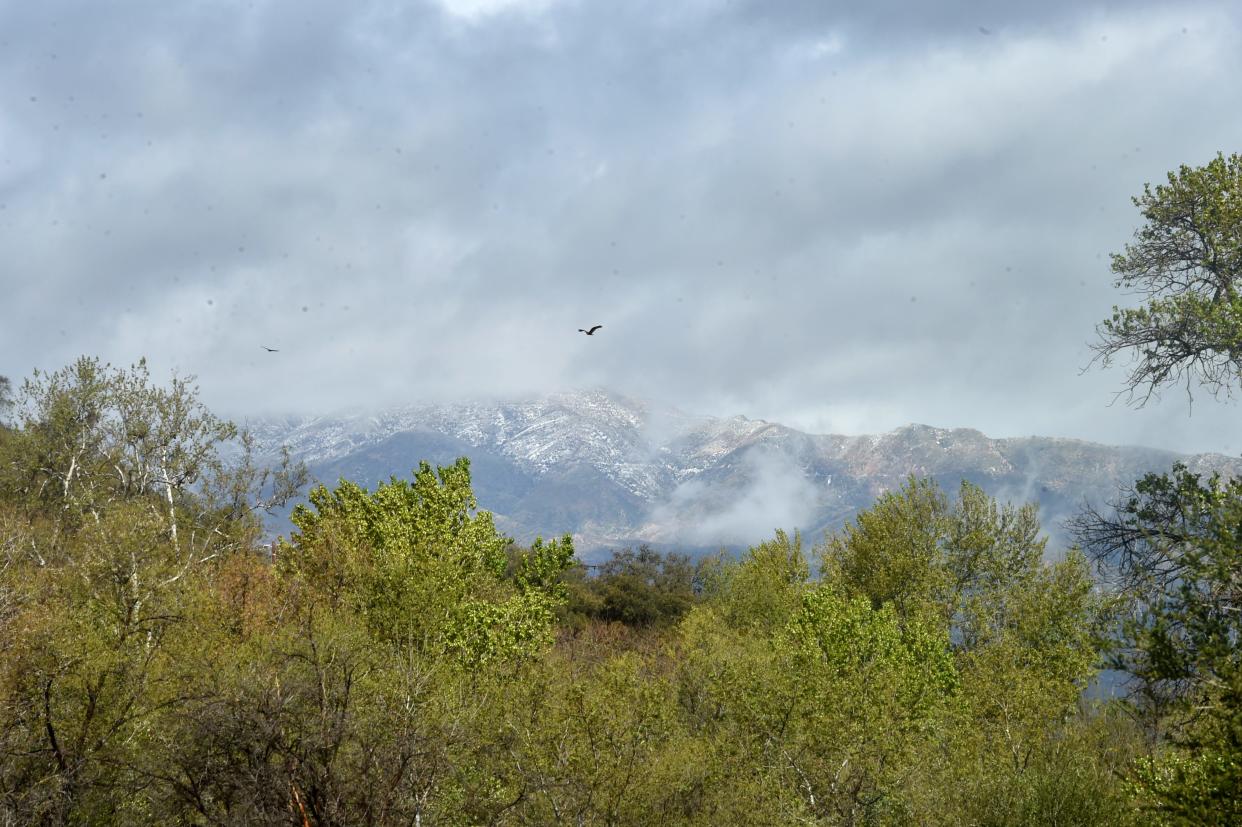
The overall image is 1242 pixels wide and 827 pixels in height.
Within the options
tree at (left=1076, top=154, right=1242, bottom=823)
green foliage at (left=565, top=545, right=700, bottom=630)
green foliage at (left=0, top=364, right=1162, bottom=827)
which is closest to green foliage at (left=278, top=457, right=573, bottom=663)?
green foliage at (left=0, top=364, right=1162, bottom=827)

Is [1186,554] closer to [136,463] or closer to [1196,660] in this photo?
[1196,660]

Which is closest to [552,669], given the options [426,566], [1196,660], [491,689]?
[491,689]

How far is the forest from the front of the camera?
59.5 feet

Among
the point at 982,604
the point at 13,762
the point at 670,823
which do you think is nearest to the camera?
the point at 13,762

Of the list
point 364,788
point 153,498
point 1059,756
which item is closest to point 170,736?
point 364,788

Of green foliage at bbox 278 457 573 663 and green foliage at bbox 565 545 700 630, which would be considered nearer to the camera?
green foliage at bbox 278 457 573 663

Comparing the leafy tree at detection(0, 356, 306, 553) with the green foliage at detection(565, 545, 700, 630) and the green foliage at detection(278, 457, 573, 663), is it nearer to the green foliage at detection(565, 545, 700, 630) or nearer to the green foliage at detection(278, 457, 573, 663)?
the green foliage at detection(278, 457, 573, 663)

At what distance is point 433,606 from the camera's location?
3541cm

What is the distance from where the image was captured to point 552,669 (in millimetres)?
34031

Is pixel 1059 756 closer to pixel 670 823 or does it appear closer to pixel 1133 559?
pixel 1133 559

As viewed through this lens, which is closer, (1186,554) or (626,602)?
(1186,554)

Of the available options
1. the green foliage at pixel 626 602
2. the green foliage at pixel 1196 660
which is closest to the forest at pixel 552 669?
the green foliage at pixel 1196 660

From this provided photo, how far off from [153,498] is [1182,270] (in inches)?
2239

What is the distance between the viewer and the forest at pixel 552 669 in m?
18.1
